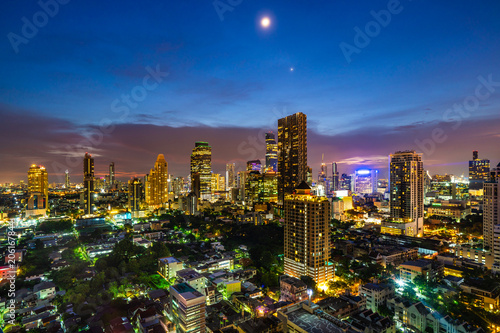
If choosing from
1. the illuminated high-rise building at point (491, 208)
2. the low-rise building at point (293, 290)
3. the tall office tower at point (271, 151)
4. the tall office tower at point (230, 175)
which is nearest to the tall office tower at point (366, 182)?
the tall office tower at point (271, 151)

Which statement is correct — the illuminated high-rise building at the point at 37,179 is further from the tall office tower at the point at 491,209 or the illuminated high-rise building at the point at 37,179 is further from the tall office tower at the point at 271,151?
the tall office tower at the point at 491,209

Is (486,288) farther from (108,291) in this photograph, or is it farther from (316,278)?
(108,291)

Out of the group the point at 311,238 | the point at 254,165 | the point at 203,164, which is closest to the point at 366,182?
the point at 254,165

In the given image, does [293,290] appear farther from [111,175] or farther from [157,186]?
[111,175]

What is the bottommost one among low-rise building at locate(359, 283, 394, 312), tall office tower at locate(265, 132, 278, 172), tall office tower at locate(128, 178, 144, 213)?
low-rise building at locate(359, 283, 394, 312)

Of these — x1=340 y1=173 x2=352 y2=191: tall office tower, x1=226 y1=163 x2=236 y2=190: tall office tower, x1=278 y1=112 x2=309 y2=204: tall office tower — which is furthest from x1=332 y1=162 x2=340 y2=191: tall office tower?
x1=278 y1=112 x2=309 y2=204: tall office tower

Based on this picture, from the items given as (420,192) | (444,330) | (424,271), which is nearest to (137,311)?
(444,330)

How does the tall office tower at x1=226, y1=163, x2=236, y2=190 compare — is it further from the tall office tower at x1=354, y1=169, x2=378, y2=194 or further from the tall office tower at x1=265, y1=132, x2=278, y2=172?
the tall office tower at x1=354, y1=169, x2=378, y2=194
